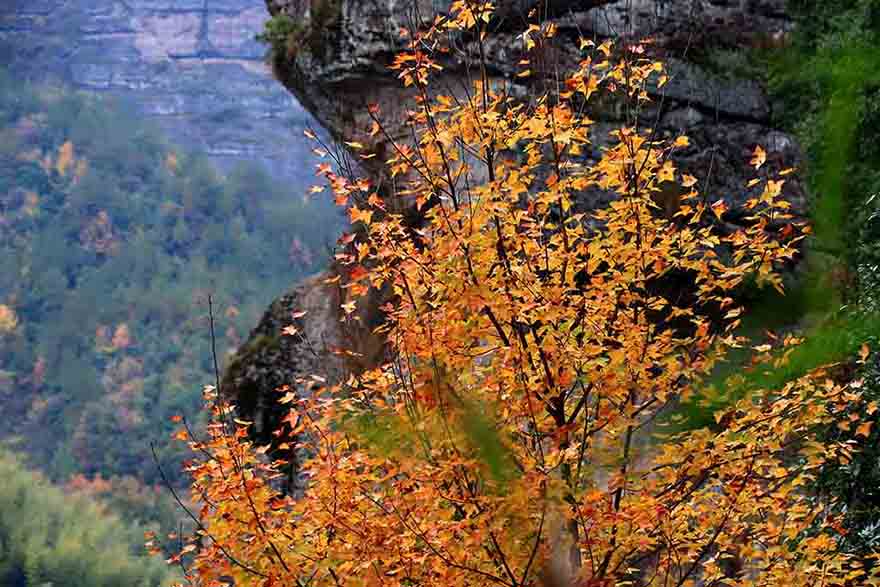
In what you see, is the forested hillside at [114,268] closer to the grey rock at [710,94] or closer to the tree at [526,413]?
the grey rock at [710,94]

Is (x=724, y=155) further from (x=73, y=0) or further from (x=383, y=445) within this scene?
(x=73, y=0)

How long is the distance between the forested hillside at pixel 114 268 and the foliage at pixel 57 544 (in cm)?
1676

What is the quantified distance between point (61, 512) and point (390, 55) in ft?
86.0

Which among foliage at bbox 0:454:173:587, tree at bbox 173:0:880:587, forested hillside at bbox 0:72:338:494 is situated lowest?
forested hillside at bbox 0:72:338:494

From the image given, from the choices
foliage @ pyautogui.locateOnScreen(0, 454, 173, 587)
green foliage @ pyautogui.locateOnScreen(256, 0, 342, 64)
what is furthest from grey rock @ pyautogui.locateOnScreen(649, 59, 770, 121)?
foliage @ pyautogui.locateOnScreen(0, 454, 173, 587)

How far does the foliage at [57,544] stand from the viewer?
29391mm

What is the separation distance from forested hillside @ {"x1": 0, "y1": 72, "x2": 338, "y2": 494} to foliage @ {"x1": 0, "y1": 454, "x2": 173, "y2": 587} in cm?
1676

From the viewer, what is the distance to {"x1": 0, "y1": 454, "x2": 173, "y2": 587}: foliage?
29.4 metres

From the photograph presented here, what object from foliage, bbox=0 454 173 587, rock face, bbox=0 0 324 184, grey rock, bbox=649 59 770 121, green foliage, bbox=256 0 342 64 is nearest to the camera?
grey rock, bbox=649 59 770 121

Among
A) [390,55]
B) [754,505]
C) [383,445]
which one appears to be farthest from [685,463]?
[390,55]

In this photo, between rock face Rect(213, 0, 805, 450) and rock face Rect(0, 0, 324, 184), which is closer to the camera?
rock face Rect(213, 0, 805, 450)

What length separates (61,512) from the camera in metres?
33.3

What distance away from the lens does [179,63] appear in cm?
10431

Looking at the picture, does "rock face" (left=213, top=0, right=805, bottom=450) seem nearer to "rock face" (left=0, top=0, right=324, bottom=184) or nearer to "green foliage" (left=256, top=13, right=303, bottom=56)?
"green foliage" (left=256, top=13, right=303, bottom=56)
